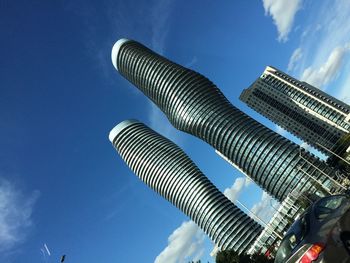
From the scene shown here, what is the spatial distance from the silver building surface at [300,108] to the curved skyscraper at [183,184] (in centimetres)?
5065

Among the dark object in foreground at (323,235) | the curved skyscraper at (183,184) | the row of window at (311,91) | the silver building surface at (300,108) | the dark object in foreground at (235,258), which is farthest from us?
the row of window at (311,91)

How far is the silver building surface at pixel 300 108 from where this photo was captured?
166750 millimetres

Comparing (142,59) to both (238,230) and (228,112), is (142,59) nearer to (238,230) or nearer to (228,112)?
(228,112)

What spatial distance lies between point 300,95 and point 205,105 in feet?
176

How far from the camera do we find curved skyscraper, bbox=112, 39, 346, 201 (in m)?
131

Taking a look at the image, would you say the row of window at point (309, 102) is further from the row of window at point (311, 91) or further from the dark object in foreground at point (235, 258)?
the dark object in foreground at point (235, 258)

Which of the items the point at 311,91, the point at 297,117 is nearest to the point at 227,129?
the point at 297,117

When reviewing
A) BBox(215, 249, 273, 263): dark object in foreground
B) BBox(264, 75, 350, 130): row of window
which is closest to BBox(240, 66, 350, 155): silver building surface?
BBox(264, 75, 350, 130): row of window

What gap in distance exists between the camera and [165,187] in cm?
16275

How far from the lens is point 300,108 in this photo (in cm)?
17612

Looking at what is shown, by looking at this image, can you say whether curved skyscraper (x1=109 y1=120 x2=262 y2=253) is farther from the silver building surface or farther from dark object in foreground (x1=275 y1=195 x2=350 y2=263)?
dark object in foreground (x1=275 y1=195 x2=350 y2=263)

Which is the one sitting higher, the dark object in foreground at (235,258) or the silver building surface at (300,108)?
the silver building surface at (300,108)

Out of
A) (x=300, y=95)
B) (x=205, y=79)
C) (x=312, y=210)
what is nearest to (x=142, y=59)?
(x=205, y=79)

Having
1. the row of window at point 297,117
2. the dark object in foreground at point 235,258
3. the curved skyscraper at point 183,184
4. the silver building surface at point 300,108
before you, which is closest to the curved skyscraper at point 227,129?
the curved skyscraper at point 183,184
